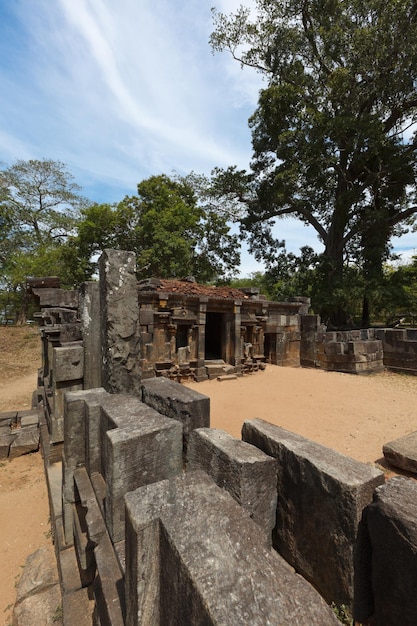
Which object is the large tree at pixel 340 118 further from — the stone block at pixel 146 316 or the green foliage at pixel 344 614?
the green foliage at pixel 344 614

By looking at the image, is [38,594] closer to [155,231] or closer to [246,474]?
[246,474]

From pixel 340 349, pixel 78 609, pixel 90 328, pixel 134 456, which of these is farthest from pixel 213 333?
pixel 134 456

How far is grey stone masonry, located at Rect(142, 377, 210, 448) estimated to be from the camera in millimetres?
2783

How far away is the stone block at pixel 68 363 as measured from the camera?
396 cm

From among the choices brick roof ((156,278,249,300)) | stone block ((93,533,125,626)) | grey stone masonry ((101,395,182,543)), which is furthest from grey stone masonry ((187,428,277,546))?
brick roof ((156,278,249,300))

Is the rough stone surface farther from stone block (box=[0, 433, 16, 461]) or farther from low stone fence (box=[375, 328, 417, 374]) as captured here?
low stone fence (box=[375, 328, 417, 374])

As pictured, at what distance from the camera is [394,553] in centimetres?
133

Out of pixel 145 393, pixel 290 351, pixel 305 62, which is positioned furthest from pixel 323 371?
pixel 305 62

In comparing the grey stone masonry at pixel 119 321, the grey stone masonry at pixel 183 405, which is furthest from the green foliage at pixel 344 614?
the grey stone masonry at pixel 119 321

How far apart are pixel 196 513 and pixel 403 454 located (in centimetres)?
393

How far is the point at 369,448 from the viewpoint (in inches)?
190

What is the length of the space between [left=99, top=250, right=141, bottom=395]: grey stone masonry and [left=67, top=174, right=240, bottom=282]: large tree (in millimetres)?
13701

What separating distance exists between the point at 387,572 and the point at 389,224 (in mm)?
19656

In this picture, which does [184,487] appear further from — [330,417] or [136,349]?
[330,417]
